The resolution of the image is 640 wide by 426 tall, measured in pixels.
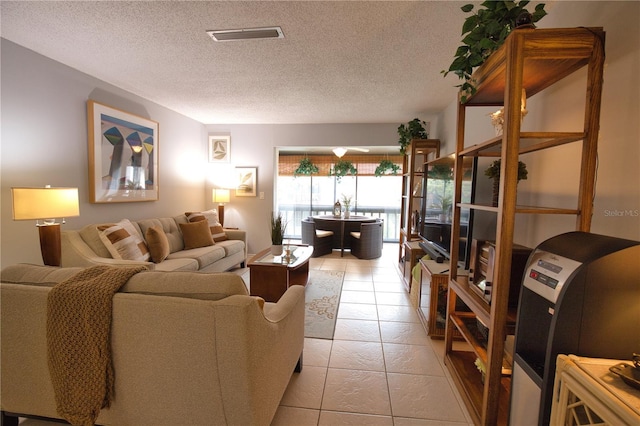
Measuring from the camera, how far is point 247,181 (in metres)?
5.31

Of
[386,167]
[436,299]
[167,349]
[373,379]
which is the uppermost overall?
[386,167]

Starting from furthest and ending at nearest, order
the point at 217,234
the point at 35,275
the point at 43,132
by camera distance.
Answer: the point at 217,234
the point at 43,132
the point at 35,275

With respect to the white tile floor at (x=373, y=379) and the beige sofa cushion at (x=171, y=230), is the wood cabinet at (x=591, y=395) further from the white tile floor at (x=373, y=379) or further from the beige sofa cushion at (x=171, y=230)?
the beige sofa cushion at (x=171, y=230)

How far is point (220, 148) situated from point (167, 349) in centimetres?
466

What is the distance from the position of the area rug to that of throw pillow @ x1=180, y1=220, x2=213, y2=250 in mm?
1529

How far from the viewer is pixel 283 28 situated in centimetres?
212

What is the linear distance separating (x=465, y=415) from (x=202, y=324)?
1548 mm

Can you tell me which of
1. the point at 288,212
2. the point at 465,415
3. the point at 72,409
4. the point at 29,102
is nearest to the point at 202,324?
the point at 72,409

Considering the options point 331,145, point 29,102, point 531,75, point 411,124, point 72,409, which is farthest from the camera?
point 331,145

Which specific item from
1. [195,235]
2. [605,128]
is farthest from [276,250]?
[605,128]

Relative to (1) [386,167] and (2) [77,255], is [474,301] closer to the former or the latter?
(2) [77,255]

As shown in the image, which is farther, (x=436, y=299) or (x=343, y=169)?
(x=343, y=169)

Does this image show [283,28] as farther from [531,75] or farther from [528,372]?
[528,372]

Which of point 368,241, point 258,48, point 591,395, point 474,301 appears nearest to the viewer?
point 591,395
